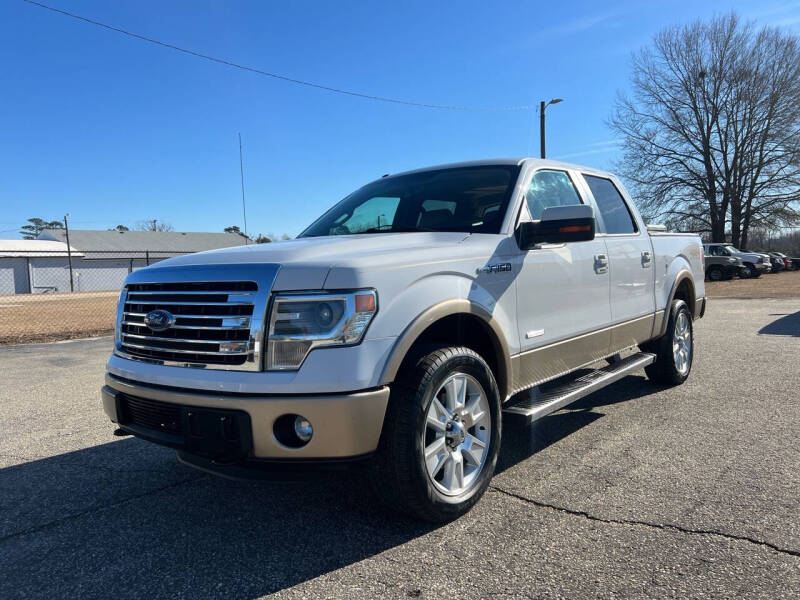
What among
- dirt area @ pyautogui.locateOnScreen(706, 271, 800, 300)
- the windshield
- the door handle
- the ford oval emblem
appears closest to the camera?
the ford oval emblem

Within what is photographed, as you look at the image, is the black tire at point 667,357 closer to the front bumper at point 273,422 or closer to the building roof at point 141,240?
the front bumper at point 273,422

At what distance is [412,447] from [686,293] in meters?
4.74

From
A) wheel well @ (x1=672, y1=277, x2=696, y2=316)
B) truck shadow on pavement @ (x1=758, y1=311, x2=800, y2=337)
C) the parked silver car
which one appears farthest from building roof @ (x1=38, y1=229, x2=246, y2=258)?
wheel well @ (x1=672, y1=277, x2=696, y2=316)

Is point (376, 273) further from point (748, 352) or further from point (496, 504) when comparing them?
point (748, 352)

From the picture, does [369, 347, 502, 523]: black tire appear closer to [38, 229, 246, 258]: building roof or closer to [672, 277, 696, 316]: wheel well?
[672, 277, 696, 316]: wheel well

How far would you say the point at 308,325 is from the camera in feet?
8.56

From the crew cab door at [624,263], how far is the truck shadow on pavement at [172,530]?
1.43 metres

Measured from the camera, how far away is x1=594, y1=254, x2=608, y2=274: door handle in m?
4.38

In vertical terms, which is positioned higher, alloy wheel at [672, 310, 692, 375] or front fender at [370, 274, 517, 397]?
front fender at [370, 274, 517, 397]

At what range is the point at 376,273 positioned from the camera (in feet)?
8.92

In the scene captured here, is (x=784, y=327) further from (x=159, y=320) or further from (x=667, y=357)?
(x=159, y=320)

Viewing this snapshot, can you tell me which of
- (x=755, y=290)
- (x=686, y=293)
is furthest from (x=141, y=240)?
(x=686, y=293)

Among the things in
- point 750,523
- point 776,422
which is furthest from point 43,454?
point 776,422

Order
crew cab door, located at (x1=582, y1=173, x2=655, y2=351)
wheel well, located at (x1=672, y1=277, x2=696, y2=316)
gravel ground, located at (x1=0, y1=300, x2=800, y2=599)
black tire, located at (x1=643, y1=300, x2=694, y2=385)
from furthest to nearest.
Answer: wheel well, located at (x1=672, y1=277, x2=696, y2=316) → black tire, located at (x1=643, y1=300, x2=694, y2=385) → crew cab door, located at (x1=582, y1=173, x2=655, y2=351) → gravel ground, located at (x1=0, y1=300, x2=800, y2=599)
